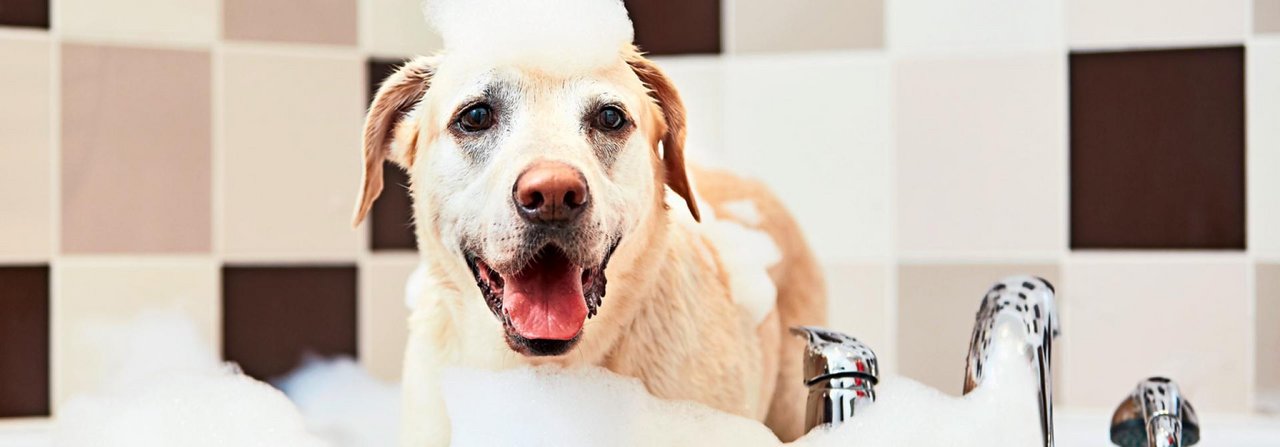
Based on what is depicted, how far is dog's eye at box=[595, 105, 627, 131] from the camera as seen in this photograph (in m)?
0.68

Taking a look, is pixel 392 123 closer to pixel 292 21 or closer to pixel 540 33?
pixel 540 33

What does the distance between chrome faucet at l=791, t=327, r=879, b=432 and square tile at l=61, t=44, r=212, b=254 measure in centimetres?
84

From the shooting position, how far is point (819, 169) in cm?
126

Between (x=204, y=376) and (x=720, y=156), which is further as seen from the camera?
(x=720, y=156)

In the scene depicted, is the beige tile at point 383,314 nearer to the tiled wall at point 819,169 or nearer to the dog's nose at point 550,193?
the tiled wall at point 819,169

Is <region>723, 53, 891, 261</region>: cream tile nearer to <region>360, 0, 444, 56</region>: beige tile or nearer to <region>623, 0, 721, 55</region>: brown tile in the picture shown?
<region>623, 0, 721, 55</region>: brown tile

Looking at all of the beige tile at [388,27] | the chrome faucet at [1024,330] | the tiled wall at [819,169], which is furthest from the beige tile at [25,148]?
the chrome faucet at [1024,330]

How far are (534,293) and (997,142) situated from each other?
0.82 metres

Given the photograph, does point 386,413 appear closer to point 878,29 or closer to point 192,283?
point 192,283

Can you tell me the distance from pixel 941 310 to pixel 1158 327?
0.28 meters

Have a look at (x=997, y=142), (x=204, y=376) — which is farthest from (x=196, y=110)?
(x=997, y=142)

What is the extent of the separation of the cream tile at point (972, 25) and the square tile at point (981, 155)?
21mm

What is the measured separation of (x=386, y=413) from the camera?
3.93ft

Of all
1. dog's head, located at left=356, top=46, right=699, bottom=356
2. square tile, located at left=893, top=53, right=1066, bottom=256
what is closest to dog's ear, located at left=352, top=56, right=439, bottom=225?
dog's head, located at left=356, top=46, right=699, bottom=356
